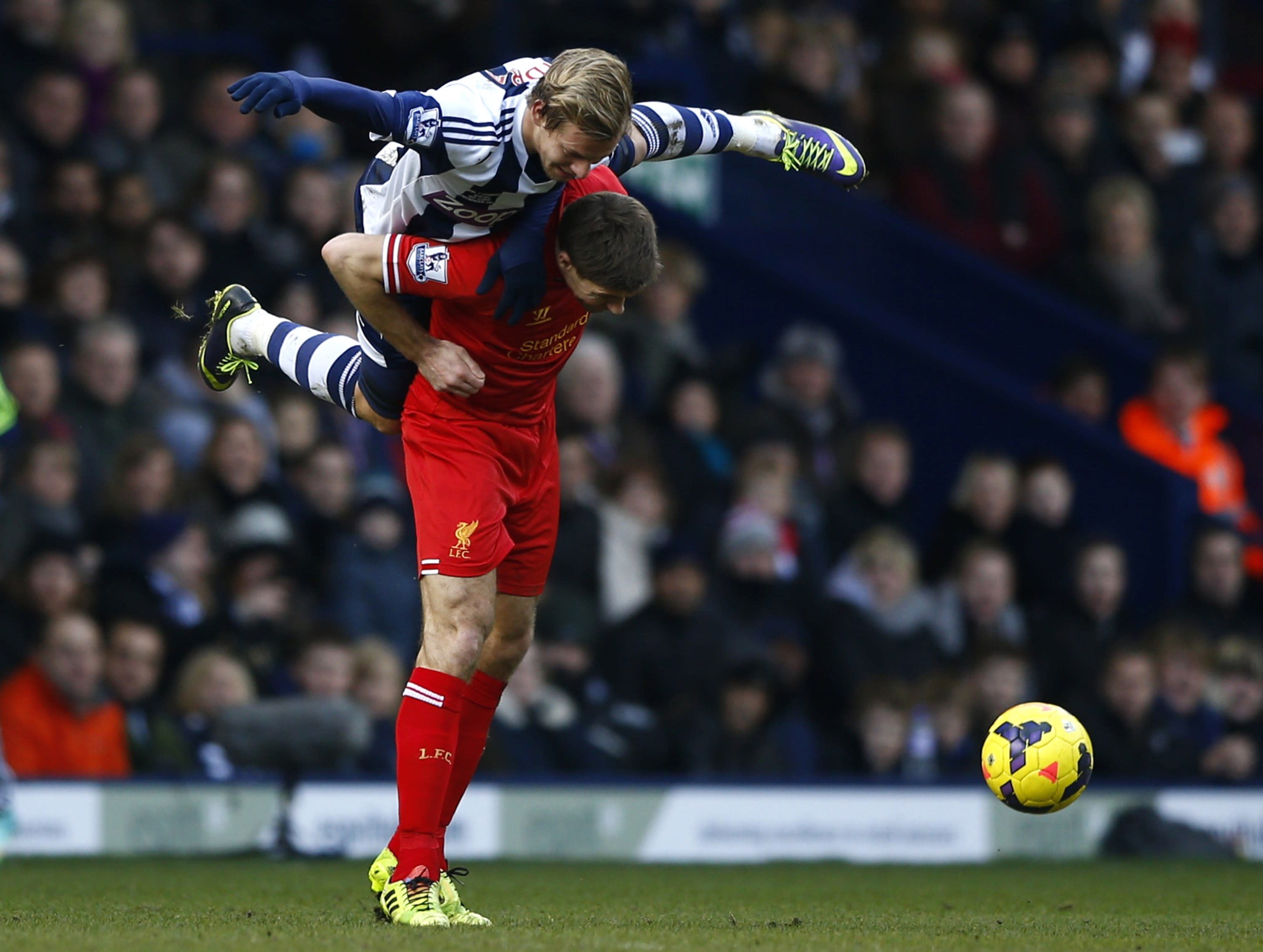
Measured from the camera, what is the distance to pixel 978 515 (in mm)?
11508

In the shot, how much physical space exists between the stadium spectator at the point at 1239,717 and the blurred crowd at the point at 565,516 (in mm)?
15

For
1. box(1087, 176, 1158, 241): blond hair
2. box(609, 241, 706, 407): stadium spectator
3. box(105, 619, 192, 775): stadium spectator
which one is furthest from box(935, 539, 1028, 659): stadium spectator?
box(105, 619, 192, 775): stadium spectator

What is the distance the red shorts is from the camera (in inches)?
241

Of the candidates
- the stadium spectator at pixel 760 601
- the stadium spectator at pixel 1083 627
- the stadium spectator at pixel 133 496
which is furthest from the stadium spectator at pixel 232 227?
the stadium spectator at pixel 1083 627

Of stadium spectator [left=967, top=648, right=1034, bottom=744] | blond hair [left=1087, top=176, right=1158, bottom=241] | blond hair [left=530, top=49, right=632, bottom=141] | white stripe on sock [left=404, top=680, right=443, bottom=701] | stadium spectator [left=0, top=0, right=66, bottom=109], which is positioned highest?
blond hair [left=1087, top=176, right=1158, bottom=241]

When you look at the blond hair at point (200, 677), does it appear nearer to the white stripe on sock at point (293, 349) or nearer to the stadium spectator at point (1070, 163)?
the white stripe on sock at point (293, 349)

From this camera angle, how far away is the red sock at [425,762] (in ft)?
19.7

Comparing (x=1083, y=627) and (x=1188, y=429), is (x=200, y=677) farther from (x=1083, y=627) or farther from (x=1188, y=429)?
(x=1188, y=429)

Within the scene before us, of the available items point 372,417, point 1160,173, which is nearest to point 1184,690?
point 1160,173

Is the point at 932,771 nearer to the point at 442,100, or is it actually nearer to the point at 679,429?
the point at 679,429

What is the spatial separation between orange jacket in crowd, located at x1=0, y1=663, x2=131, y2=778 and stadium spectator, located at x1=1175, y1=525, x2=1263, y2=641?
571cm

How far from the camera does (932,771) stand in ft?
33.8

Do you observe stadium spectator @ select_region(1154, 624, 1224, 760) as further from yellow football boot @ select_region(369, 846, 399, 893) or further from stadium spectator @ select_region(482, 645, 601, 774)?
yellow football boot @ select_region(369, 846, 399, 893)

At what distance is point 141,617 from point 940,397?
5.40 meters
